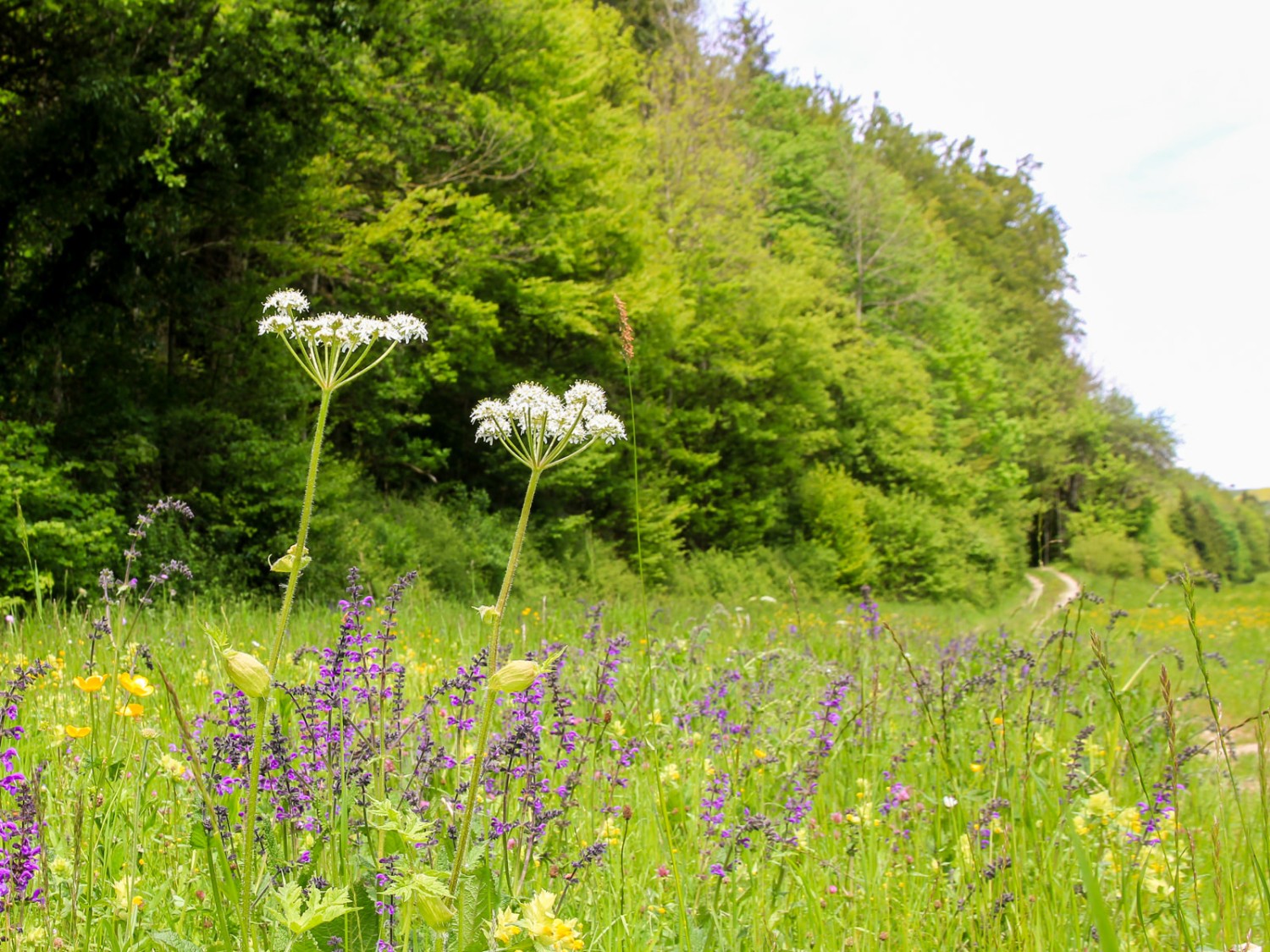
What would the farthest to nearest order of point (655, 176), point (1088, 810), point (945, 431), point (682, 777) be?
point (945, 431) < point (655, 176) < point (682, 777) < point (1088, 810)

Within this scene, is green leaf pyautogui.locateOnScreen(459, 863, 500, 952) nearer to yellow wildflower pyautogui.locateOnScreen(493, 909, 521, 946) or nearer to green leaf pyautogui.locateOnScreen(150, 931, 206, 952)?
yellow wildflower pyautogui.locateOnScreen(493, 909, 521, 946)

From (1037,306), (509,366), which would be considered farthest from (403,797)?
(1037,306)

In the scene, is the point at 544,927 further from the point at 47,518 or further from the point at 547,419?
the point at 47,518

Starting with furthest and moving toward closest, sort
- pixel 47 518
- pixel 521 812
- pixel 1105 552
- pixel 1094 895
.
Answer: pixel 1105 552 → pixel 47 518 → pixel 521 812 → pixel 1094 895

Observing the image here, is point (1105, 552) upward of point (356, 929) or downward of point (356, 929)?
upward

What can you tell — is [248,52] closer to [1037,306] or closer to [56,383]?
[56,383]

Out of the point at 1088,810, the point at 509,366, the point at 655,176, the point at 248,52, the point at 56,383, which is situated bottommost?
the point at 1088,810

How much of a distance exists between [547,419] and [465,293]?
1170 centimetres

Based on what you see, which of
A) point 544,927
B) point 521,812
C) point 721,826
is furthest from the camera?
point 721,826

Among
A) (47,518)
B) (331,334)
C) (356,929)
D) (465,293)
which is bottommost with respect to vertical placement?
(356,929)

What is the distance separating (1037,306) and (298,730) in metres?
47.4

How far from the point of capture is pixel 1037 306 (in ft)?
144

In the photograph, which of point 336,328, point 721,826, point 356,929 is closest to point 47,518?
point 721,826

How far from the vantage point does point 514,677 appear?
1055mm
